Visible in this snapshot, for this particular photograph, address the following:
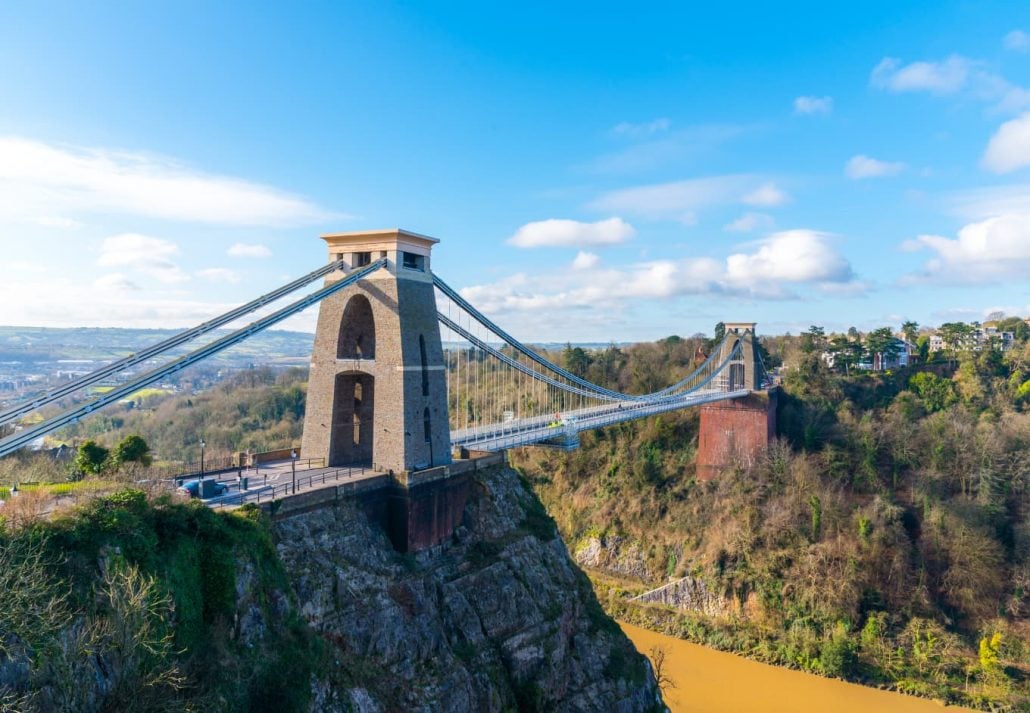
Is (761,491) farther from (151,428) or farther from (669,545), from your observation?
(151,428)

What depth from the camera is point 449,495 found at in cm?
1864

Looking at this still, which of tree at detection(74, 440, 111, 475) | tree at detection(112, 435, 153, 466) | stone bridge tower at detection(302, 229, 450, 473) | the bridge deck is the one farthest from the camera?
the bridge deck

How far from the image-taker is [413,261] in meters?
18.6

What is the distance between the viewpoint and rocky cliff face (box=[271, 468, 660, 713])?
46.1 ft

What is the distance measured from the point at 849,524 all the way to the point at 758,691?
931 centimetres

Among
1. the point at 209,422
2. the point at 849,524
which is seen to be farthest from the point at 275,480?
the point at 209,422

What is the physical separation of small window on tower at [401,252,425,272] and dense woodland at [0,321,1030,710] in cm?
1112

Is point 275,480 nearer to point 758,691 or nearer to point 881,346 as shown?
point 758,691

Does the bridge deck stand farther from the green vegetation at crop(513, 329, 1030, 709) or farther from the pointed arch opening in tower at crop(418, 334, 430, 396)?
the green vegetation at crop(513, 329, 1030, 709)

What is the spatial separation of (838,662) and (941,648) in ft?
14.3

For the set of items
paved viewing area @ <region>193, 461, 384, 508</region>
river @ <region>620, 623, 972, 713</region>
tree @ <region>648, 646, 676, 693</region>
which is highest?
paved viewing area @ <region>193, 461, 384, 508</region>

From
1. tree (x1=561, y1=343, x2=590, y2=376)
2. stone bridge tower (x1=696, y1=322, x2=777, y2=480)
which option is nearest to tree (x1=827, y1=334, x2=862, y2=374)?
stone bridge tower (x1=696, y1=322, x2=777, y2=480)

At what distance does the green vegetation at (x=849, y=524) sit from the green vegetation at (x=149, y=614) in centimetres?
2309

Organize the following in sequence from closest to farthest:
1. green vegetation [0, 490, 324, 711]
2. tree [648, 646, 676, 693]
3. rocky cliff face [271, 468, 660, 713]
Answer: green vegetation [0, 490, 324, 711]
rocky cliff face [271, 468, 660, 713]
tree [648, 646, 676, 693]
